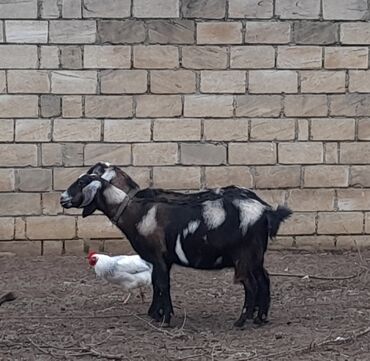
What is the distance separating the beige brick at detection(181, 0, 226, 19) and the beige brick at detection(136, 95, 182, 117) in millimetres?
872

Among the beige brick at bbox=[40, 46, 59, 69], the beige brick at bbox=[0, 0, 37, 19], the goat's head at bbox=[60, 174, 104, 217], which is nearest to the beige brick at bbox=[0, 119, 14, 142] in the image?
the beige brick at bbox=[40, 46, 59, 69]

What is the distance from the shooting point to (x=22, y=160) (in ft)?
33.0

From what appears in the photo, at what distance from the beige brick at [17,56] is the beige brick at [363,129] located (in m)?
3.52

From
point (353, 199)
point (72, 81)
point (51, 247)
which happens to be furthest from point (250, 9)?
point (51, 247)

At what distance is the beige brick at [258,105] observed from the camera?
10133 mm

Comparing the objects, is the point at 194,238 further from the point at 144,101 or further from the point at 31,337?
the point at 144,101

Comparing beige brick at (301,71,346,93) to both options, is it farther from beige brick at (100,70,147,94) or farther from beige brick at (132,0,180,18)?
beige brick at (100,70,147,94)

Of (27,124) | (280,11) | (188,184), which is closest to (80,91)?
(27,124)

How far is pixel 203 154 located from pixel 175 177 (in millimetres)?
385

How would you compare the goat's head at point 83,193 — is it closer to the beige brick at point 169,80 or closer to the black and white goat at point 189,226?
the black and white goat at point 189,226

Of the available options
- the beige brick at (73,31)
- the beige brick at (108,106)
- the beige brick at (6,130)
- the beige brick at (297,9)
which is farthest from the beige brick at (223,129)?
the beige brick at (6,130)

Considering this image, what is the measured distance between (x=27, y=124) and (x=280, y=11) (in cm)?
291

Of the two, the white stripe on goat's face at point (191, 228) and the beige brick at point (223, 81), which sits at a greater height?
the beige brick at point (223, 81)

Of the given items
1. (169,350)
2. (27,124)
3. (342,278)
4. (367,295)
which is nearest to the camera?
(169,350)
